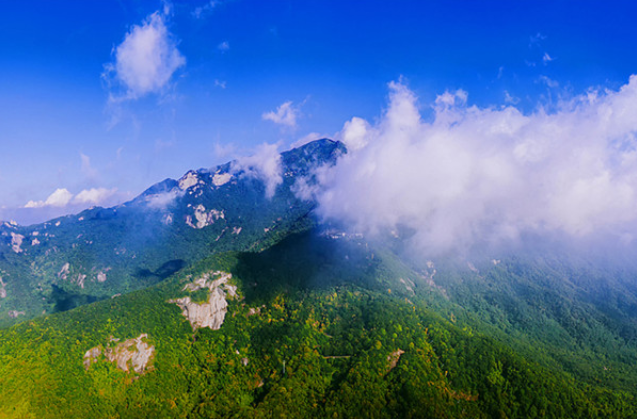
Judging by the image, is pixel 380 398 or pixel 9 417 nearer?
pixel 9 417

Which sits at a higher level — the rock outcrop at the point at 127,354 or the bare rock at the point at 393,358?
the rock outcrop at the point at 127,354

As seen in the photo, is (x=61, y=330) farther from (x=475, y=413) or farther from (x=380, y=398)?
(x=475, y=413)

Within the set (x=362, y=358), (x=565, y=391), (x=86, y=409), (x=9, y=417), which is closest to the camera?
(x=9, y=417)

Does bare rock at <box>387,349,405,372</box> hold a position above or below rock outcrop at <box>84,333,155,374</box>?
below

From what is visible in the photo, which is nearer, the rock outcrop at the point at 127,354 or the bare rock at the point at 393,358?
the rock outcrop at the point at 127,354

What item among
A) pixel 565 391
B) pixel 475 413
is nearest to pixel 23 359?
pixel 475 413

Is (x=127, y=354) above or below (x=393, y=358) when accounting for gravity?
above

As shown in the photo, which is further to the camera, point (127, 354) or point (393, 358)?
point (393, 358)

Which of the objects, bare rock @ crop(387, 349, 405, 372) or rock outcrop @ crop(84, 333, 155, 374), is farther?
bare rock @ crop(387, 349, 405, 372)
